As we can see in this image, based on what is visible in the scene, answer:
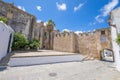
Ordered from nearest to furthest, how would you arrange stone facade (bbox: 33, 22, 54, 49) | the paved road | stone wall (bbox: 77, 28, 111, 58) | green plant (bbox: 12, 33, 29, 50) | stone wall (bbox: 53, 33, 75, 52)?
the paved road → green plant (bbox: 12, 33, 29, 50) → stone wall (bbox: 77, 28, 111, 58) → stone wall (bbox: 53, 33, 75, 52) → stone facade (bbox: 33, 22, 54, 49)

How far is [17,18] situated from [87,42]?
16553mm

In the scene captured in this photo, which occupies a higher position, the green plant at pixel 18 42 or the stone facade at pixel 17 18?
the stone facade at pixel 17 18

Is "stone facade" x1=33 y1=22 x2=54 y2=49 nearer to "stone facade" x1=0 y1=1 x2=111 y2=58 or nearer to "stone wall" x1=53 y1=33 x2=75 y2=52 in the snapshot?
"stone facade" x1=0 y1=1 x2=111 y2=58

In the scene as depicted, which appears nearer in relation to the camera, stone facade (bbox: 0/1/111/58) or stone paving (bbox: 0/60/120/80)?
stone paving (bbox: 0/60/120/80)

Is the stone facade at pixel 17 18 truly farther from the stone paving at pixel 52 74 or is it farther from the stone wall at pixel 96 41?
the stone paving at pixel 52 74

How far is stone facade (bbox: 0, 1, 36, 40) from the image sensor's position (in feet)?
68.0

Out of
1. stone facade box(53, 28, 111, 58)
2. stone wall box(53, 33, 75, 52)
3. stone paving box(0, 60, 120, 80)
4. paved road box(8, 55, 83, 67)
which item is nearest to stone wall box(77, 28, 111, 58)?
stone facade box(53, 28, 111, 58)

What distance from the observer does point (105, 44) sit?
64.6 ft

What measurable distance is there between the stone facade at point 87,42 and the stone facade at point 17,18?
27.5ft

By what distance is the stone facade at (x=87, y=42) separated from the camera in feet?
64.7

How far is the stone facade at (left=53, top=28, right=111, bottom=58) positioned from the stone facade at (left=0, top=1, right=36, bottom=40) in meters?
8.39

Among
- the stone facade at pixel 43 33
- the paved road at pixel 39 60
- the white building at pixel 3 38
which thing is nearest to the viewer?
the white building at pixel 3 38

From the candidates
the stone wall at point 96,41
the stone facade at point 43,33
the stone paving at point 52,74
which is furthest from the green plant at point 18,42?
the stone facade at point 43,33

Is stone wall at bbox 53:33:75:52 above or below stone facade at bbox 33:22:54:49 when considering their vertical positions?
below
